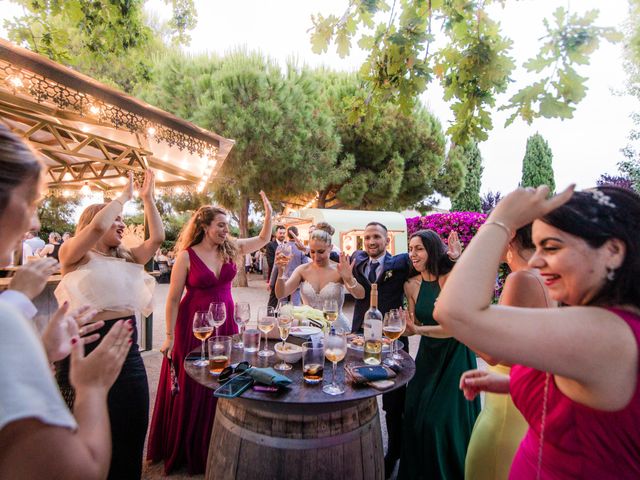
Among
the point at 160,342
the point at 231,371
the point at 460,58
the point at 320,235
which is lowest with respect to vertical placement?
the point at 160,342

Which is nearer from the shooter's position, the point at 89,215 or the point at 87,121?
the point at 89,215

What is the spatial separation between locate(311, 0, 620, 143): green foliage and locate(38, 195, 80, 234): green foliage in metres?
24.3

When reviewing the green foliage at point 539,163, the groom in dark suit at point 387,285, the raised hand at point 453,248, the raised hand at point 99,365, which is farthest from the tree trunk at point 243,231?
the green foliage at point 539,163

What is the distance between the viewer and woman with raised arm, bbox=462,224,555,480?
1725 millimetres

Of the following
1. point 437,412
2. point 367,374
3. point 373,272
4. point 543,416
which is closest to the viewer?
point 543,416

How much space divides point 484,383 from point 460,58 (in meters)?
2.07

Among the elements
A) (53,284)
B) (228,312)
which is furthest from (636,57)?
(53,284)

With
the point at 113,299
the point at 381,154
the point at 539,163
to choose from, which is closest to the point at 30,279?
the point at 113,299

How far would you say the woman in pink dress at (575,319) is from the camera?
2.94ft

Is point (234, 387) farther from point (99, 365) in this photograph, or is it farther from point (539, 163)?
point (539, 163)

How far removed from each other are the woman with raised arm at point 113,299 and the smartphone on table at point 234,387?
1067mm

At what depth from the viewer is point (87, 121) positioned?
4910mm

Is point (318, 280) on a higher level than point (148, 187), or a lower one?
lower

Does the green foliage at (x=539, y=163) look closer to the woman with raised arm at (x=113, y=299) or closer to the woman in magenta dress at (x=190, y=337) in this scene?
the woman in magenta dress at (x=190, y=337)
